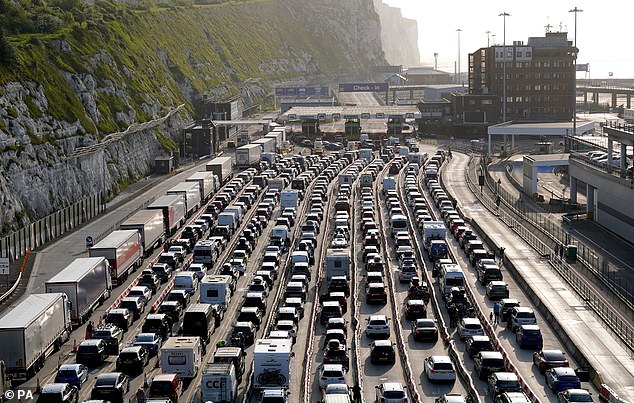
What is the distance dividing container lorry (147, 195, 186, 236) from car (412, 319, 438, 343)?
30.4 meters

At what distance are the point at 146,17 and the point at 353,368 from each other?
142 meters

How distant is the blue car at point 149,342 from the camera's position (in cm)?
4162

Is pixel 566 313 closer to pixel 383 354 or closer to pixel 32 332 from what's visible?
pixel 383 354

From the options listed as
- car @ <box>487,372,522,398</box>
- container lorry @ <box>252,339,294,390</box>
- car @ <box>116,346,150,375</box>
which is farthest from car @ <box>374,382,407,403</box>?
car @ <box>116,346,150,375</box>

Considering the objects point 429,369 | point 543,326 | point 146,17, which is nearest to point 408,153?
point 146,17

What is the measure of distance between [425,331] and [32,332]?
17.2m

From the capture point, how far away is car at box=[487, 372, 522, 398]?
113ft

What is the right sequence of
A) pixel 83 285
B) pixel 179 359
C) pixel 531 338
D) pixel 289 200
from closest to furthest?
1. pixel 179 359
2. pixel 531 338
3. pixel 83 285
4. pixel 289 200

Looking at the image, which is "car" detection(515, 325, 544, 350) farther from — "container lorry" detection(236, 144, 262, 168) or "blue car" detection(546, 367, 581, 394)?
"container lorry" detection(236, 144, 262, 168)

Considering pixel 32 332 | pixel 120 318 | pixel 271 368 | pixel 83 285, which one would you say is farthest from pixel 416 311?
pixel 32 332

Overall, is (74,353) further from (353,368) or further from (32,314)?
(353,368)

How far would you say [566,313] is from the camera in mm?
48219


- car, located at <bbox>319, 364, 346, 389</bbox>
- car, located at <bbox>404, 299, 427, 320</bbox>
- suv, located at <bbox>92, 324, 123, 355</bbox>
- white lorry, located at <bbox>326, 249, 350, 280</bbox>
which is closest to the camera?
car, located at <bbox>319, 364, 346, 389</bbox>

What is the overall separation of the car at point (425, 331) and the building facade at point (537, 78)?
113 metres
